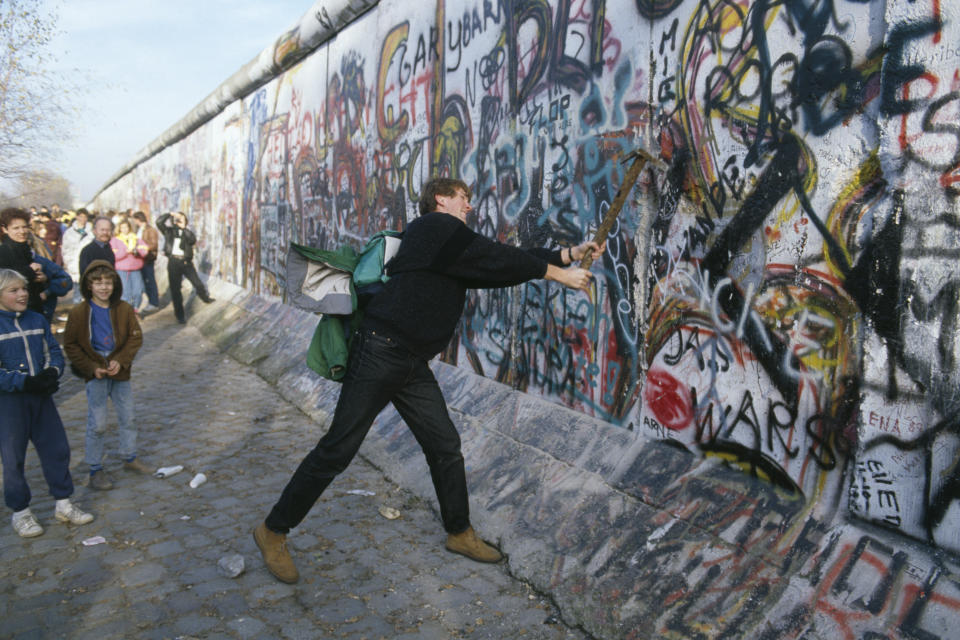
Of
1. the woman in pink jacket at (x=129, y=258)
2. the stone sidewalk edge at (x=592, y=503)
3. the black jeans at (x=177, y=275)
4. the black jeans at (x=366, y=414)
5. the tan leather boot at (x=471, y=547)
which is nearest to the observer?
the stone sidewalk edge at (x=592, y=503)

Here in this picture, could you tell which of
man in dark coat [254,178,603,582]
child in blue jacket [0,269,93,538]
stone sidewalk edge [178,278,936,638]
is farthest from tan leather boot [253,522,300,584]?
child in blue jacket [0,269,93,538]

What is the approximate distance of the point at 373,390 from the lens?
346 centimetres

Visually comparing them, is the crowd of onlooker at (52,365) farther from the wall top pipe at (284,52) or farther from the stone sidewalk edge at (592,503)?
the wall top pipe at (284,52)

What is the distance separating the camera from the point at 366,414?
11.4ft

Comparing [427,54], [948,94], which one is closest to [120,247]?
[427,54]

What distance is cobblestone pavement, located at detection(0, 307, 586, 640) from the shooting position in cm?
308

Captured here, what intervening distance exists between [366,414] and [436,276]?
0.80m

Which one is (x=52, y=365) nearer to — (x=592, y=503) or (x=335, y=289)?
(x=335, y=289)

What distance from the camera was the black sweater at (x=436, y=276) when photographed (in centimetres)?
333

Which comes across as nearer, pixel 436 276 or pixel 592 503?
pixel 436 276

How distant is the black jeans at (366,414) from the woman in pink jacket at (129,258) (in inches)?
385

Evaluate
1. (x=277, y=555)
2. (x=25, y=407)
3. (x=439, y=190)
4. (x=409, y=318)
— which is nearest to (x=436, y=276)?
(x=409, y=318)

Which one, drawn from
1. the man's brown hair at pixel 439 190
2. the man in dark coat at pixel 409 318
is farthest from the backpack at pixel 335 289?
the man's brown hair at pixel 439 190

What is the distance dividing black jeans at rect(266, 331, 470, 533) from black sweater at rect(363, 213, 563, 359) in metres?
0.11
